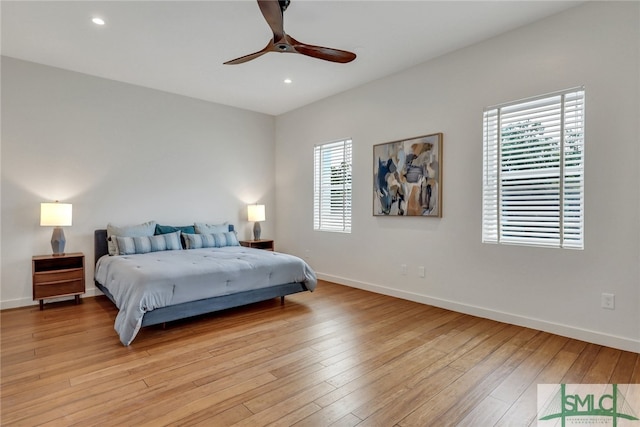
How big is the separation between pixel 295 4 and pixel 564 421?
11.6 feet

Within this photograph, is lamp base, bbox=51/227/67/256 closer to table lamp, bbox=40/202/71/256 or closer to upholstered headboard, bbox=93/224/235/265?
table lamp, bbox=40/202/71/256

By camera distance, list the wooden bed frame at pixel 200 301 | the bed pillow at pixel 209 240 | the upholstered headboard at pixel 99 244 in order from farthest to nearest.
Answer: the bed pillow at pixel 209 240 → the upholstered headboard at pixel 99 244 → the wooden bed frame at pixel 200 301

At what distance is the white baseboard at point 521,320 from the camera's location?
276 cm

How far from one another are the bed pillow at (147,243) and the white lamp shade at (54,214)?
0.60 m

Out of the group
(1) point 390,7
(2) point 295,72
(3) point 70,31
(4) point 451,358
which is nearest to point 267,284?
(4) point 451,358

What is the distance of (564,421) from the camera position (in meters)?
1.88

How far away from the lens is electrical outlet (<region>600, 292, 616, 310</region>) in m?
2.80

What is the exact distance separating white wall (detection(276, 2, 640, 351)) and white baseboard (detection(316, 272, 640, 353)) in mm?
11

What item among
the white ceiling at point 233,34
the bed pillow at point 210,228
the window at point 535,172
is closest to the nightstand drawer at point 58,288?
the bed pillow at point 210,228

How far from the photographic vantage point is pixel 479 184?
359 centimetres

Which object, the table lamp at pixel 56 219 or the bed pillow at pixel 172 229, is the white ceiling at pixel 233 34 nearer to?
the table lamp at pixel 56 219

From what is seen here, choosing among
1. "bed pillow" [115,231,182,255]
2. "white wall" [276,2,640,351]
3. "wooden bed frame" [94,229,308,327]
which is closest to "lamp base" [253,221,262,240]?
"white wall" [276,2,640,351]

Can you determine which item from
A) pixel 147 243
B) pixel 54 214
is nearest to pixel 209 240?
pixel 147 243

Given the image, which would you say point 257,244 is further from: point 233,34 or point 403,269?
point 233,34
